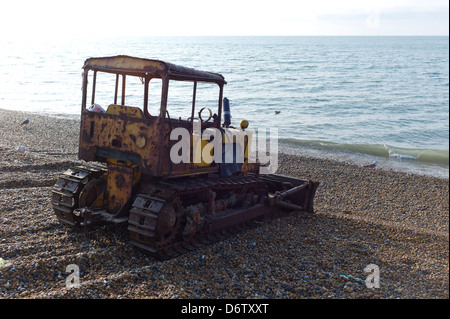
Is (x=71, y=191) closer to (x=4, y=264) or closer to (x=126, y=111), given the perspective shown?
(x=4, y=264)

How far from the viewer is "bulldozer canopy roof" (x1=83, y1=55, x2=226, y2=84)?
230 inches

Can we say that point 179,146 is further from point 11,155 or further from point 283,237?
point 11,155

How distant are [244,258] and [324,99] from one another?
29462mm

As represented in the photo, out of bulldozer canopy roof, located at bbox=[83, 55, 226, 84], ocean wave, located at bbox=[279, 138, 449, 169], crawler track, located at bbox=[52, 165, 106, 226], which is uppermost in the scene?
bulldozer canopy roof, located at bbox=[83, 55, 226, 84]

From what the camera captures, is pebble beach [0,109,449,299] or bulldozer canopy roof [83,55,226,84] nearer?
pebble beach [0,109,449,299]

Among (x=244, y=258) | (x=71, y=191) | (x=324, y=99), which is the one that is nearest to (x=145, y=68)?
(x=71, y=191)

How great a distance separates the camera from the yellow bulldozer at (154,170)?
5.93 m

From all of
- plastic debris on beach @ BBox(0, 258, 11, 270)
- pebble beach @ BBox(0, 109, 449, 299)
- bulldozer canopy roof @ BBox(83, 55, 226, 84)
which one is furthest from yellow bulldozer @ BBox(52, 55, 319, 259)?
plastic debris on beach @ BBox(0, 258, 11, 270)

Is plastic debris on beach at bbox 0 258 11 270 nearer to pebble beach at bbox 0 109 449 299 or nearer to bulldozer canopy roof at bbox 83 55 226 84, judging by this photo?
pebble beach at bbox 0 109 449 299

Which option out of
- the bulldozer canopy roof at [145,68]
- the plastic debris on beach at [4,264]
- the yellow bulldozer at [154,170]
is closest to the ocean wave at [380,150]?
the yellow bulldozer at [154,170]

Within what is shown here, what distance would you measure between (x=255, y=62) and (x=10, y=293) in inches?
1810

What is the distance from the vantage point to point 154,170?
5977 millimetres

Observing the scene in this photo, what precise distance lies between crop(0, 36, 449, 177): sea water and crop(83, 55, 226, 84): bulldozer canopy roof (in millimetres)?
5356

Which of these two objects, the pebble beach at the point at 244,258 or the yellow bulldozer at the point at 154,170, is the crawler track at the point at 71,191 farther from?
the pebble beach at the point at 244,258
